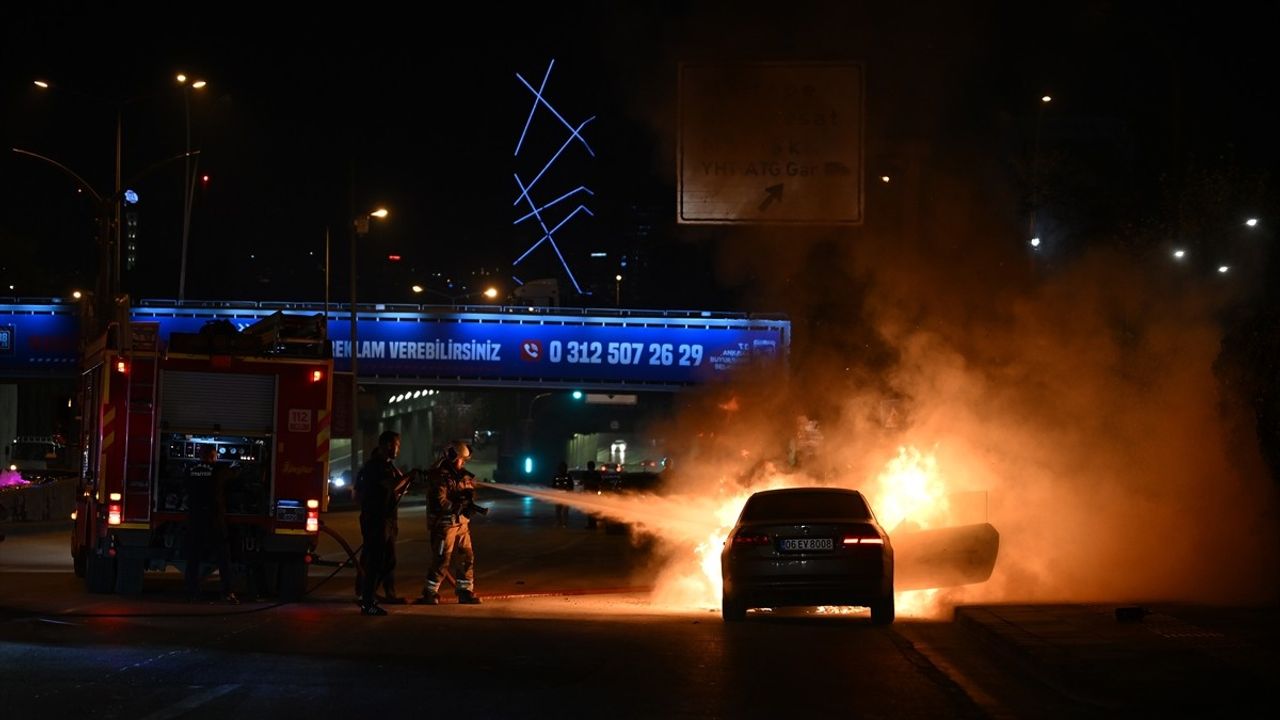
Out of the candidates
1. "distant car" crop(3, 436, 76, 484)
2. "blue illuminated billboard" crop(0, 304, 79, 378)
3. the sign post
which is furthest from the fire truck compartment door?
"blue illuminated billboard" crop(0, 304, 79, 378)

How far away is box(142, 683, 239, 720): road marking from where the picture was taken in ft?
26.8

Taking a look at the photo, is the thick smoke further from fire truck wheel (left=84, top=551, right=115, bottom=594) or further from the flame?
fire truck wheel (left=84, top=551, right=115, bottom=594)

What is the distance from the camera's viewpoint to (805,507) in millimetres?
13984

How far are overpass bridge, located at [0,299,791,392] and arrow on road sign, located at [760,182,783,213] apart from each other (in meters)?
32.2

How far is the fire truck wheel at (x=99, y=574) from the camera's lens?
15438mm

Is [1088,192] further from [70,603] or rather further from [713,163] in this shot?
[70,603]

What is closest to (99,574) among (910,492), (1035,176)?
(910,492)

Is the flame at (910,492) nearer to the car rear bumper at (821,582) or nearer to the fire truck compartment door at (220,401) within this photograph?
the car rear bumper at (821,582)

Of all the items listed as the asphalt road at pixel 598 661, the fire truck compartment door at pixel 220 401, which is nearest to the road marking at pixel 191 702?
the asphalt road at pixel 598 661

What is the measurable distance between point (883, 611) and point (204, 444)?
746 centimetres

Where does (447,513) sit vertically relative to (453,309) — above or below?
below

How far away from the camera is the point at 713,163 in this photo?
13547 millimetres

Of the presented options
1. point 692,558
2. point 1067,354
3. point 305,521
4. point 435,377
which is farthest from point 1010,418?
point 435,377

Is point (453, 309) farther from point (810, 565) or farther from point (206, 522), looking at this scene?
point (810, 565)
